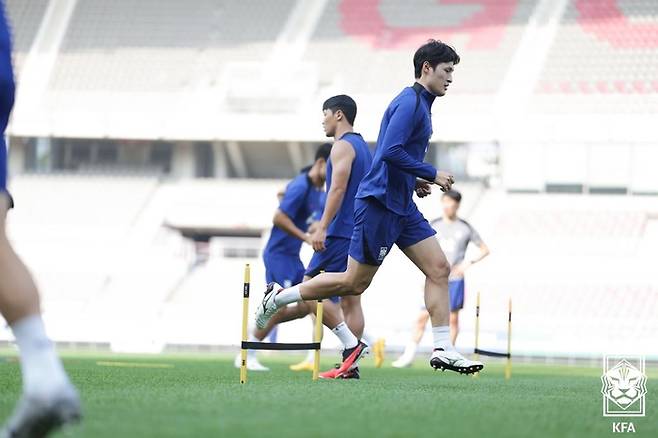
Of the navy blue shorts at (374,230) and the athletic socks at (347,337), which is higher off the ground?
the navy blue shorts at (374,230)

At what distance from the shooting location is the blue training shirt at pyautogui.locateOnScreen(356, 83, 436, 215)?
23.1 ft

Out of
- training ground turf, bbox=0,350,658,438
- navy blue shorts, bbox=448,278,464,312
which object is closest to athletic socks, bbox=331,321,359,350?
training ground turf, bbox=0,350,658,438

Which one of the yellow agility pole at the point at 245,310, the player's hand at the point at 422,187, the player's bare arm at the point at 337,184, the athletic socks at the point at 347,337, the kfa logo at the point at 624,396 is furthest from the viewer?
the athletic socks at the point at 347,337

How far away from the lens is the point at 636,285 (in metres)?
27.7

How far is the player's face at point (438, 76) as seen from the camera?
7.28 meters

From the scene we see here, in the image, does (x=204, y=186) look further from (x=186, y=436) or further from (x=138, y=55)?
(x=186, y=436)

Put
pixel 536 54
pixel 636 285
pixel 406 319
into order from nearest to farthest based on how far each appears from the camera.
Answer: pixel 406 319
pixel 636 285
pixel 536 54

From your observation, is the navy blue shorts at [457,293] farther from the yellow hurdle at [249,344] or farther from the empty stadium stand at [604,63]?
the empty stadium stand at [604,63]

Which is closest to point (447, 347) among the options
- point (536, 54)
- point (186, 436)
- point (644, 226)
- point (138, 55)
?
point (186, 436)

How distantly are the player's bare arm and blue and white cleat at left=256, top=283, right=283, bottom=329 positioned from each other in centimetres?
96

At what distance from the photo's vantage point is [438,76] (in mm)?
7289

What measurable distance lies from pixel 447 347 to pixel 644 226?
78.3 ft

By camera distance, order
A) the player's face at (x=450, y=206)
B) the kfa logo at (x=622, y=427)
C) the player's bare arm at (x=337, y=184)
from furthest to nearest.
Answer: the player's face at (x=450, y=206) < the player's bare arm at (x=337, y=184) < the kfa logo at (x=622, y=427)

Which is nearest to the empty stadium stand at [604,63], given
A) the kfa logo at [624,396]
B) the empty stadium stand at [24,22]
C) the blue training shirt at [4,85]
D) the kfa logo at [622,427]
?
the empty stadium stand at [24,22]
